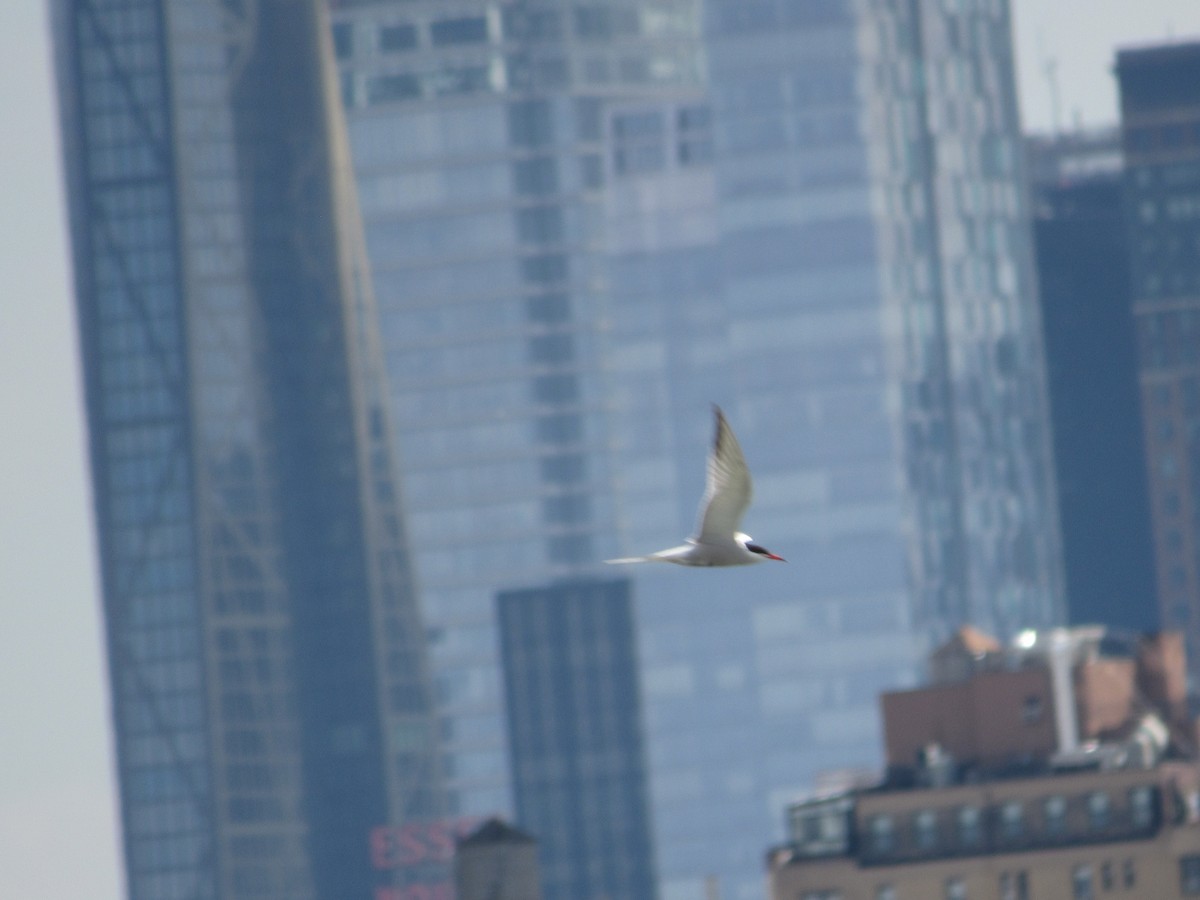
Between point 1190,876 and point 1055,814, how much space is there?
5.62 m

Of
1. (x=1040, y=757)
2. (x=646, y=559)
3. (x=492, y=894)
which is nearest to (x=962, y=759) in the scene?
(x=1040, y=757)

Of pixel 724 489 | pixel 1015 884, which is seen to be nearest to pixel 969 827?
pixel 1015 884

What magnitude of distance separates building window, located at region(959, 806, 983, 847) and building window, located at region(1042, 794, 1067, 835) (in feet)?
7.79

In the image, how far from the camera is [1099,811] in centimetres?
12425

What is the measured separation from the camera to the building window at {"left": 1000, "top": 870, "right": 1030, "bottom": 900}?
124 meters

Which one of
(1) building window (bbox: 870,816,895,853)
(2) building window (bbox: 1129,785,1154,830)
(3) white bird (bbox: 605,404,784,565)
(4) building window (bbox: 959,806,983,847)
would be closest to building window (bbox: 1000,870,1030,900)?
(4) building window (bbox: 959,806,983,847)

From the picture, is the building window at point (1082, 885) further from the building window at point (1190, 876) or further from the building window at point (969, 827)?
the building window at point (969, 827)

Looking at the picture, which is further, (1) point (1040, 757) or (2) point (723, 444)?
(1) point (1040, 757)

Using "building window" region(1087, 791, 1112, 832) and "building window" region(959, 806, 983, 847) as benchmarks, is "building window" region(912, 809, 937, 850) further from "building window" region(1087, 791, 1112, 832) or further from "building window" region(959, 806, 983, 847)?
"building window" region(1087, 791, 1112, 832)

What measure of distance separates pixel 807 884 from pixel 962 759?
9.18 m

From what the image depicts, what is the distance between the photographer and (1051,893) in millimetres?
123500

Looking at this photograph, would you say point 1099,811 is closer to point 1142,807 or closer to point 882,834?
point 1142,807

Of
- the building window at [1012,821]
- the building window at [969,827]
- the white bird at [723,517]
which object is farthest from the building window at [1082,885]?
the white bird at [723,517]

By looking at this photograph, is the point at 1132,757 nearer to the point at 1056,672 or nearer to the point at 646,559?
the point at 1056,672
